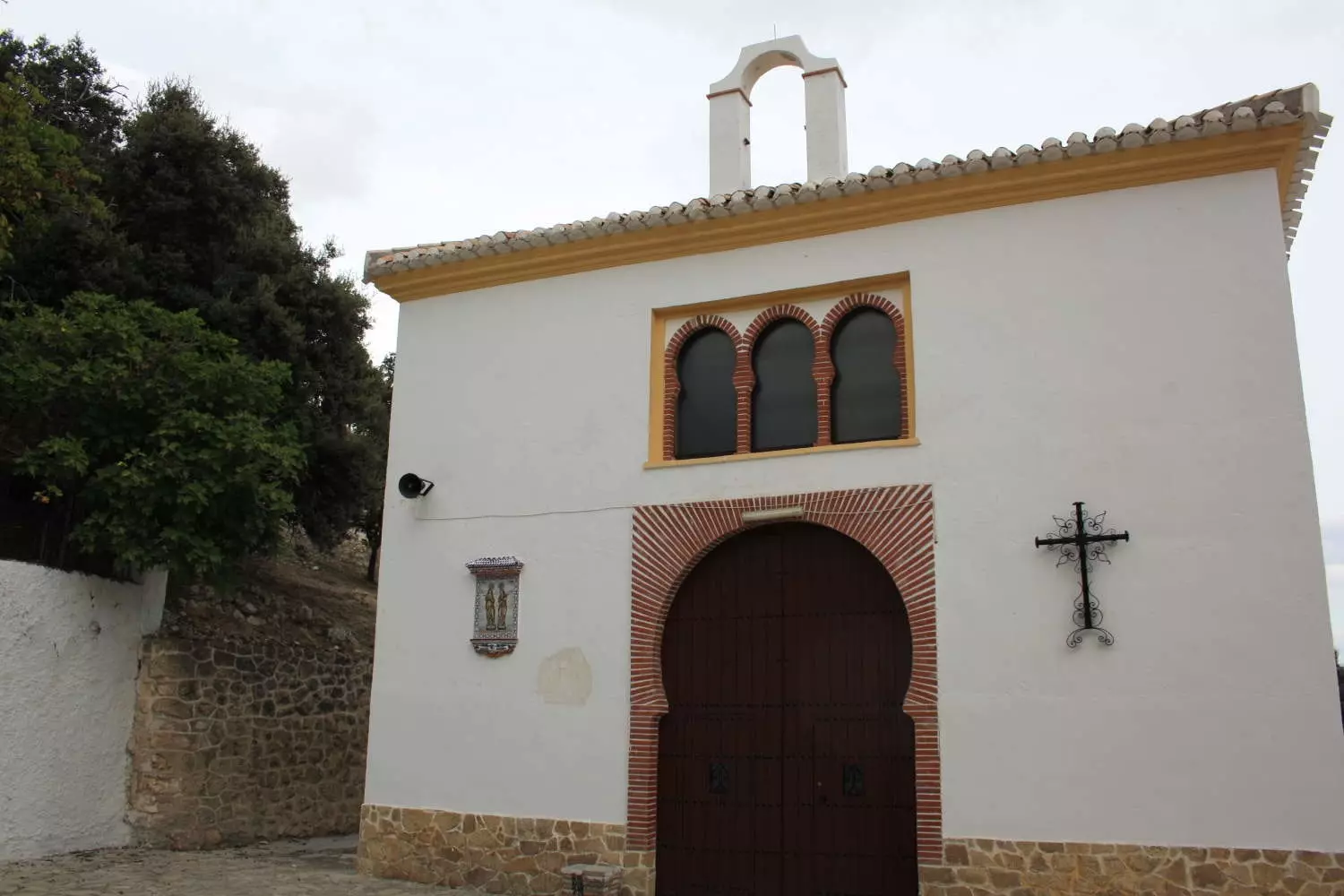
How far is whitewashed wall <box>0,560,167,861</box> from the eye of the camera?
9.84 metres

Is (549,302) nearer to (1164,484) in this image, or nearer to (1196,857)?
(1164,484)

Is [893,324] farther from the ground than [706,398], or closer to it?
farther from the ground

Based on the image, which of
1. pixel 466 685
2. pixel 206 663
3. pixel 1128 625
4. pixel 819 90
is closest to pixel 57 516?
pixel 206 663

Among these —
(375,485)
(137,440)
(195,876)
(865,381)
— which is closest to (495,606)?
(195,876)

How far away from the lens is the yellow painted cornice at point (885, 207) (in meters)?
8.19

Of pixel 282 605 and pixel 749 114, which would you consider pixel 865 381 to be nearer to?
pixel 749 114

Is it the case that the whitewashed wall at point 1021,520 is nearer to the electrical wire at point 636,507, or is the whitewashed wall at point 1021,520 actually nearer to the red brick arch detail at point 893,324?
the electrical wire at point 636,507

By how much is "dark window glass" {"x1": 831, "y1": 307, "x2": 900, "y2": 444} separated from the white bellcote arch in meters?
2.11

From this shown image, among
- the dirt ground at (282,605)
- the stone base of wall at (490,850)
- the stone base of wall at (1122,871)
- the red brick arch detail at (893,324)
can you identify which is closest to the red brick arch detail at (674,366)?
the red brick arch detail at (893,324)

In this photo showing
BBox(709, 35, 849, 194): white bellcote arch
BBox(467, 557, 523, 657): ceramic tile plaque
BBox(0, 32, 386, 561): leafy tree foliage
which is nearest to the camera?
BBox(467, 557, 523, 657): ceramic tile plaque

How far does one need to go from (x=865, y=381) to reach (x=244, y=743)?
297 inches

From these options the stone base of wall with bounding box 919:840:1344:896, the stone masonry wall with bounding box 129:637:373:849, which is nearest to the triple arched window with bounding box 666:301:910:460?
the stone base of wall with bounding box 919:840:1344:896

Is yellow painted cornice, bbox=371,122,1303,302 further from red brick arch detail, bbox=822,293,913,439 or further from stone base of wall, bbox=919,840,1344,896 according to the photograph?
stone base of wall, bbox=919,840,1344,896

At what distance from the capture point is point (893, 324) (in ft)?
29.9
